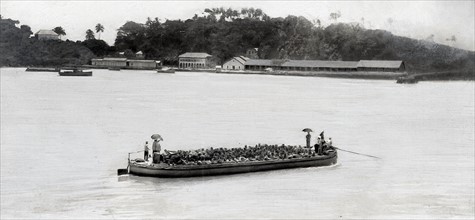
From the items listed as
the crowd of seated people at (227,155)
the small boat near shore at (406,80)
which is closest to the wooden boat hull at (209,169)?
the crowd of seated people at (227,155)

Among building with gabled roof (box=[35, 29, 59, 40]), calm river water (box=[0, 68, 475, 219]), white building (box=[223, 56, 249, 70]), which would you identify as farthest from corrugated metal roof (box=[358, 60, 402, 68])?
building with gabled roof (box=[35, 29, 59, 40])

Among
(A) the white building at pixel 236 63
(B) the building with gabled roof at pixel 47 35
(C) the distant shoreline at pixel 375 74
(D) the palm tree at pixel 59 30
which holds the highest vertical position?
(D) the palm tree at pixel 59 30

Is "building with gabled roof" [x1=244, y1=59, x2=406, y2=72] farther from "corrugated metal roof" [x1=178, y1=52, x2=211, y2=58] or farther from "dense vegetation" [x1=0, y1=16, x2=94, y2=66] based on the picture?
"dense vegetation" [x1=0, y1=16, x2=94, y2=66]

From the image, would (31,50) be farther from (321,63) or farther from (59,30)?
(321,63)

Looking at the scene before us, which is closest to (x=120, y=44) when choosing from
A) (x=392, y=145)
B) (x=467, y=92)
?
(x=467, y=92)

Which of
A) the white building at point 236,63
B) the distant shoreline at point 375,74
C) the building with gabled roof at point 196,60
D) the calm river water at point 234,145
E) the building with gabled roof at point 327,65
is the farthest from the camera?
the building with gabled roof at point 196,60

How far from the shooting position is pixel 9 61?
9788 cm

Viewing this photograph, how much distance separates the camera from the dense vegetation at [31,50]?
90.9m

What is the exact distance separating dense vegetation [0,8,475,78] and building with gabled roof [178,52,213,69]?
175 cm

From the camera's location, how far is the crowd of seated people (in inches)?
794

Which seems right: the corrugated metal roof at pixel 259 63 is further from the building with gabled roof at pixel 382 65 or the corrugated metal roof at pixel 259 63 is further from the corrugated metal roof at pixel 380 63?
the corrugated metal roof at pixel 380 63

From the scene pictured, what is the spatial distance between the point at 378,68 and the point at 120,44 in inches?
1735

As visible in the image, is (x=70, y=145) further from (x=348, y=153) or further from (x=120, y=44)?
(x=120, y=44)

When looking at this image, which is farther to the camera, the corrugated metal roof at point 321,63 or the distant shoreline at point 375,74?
the corrugated metal roof at point 321,63
